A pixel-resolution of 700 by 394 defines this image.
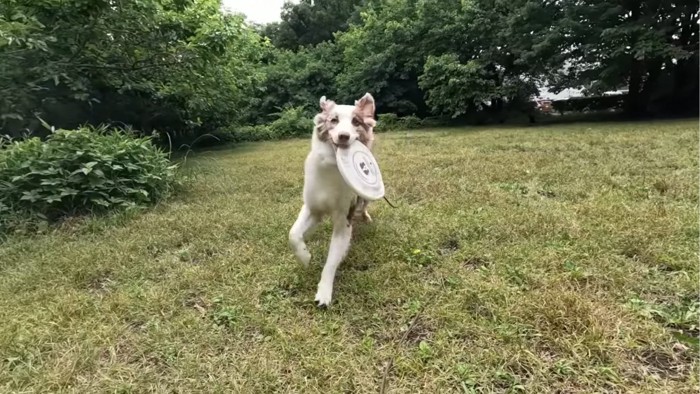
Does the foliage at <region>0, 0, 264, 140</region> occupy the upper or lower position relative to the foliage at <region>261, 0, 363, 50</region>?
lower

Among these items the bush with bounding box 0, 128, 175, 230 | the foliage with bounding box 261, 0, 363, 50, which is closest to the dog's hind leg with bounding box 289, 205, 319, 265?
the bush with bounding box 0, 128, 175, 230

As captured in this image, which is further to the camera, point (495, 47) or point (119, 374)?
point (495, 47)

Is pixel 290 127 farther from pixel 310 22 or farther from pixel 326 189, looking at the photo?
pixel 326 189

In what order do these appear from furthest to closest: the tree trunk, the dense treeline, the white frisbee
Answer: the tree trunk, the dense treeline, the white frisbee

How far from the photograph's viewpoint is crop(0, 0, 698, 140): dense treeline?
5.97 meters

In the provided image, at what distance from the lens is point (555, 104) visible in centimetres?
1516

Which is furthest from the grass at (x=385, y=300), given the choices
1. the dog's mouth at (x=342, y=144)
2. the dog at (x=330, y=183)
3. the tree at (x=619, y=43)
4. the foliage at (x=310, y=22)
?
the foliage at (x=310, y=22)

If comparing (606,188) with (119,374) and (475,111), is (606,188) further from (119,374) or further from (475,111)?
(475,111)

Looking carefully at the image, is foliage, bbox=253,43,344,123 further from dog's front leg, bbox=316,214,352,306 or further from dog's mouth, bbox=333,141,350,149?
dog's mouth, bbox=333,141,350,149

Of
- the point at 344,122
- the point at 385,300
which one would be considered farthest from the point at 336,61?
the point at 385,300

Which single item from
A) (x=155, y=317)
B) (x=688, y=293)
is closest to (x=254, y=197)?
(x=155, y=317)

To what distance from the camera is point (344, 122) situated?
228 cm

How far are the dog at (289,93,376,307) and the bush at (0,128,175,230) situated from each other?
245cm

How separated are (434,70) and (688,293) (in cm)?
1357
